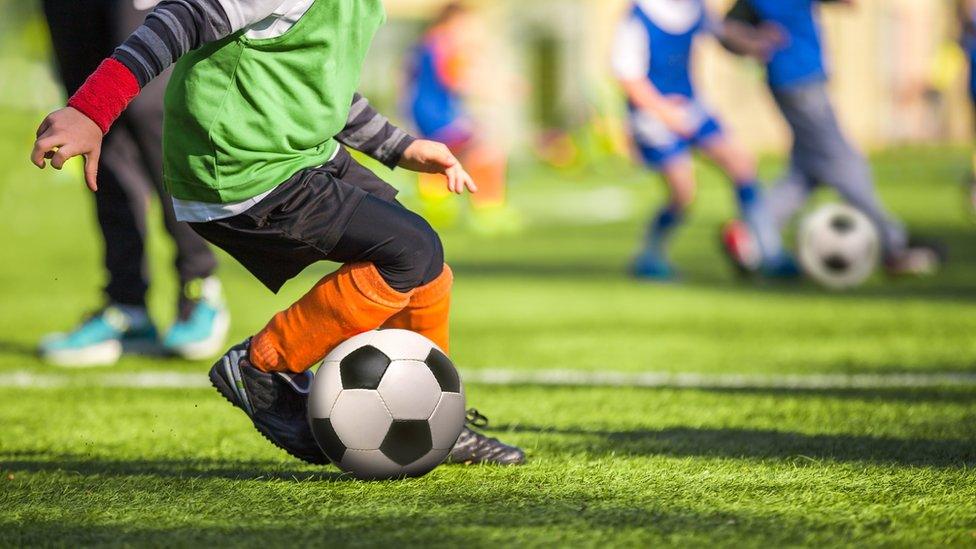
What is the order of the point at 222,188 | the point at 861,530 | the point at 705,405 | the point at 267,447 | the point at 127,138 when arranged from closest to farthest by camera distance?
the point at 861,530 → the point at 222,188 → the point at 267,447 → the point at 705,405 → the point at 127,138

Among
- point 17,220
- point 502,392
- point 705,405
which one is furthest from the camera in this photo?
point 17,220

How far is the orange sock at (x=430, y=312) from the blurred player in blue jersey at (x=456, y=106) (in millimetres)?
9669

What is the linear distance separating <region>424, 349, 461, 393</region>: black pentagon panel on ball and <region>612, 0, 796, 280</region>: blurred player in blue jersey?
5.36 m

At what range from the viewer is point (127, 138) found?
5605 mm

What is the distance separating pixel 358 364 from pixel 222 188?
1.64ft

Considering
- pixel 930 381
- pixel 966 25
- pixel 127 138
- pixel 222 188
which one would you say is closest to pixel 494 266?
pixel 966 25

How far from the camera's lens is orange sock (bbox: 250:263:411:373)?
323cm

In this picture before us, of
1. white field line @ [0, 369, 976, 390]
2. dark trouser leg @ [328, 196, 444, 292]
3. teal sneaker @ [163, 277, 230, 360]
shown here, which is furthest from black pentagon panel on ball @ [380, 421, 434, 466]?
teal sneaker @ [163, 277, 230, 360]

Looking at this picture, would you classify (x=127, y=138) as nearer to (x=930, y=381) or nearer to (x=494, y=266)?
(x=930, y=381)

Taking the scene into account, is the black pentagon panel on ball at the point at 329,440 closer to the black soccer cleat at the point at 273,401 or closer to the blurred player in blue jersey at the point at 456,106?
the black soccer cleat at the point at 273,401

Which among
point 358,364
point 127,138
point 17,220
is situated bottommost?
point 17,220

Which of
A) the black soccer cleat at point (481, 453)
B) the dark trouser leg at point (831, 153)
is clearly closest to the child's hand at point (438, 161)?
the black soccer cleat at point (481, 453)

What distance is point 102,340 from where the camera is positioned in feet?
18.0

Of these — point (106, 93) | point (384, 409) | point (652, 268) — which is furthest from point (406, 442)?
point (652, 268)
